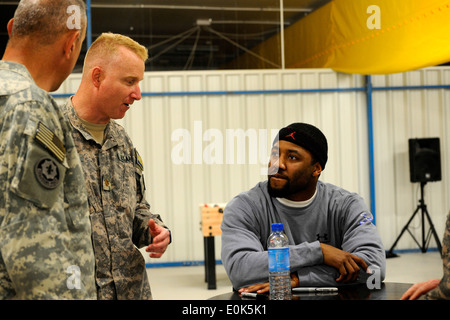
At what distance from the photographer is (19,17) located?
1167 mm

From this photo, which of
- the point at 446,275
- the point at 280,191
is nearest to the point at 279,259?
the point at 280,191

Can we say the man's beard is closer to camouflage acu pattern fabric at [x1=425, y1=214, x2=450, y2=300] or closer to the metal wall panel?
camouflage acu pattern fabric at [x1=425, y1=214, x2=450, y2=300]

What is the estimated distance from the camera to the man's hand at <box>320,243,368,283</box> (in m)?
1.85

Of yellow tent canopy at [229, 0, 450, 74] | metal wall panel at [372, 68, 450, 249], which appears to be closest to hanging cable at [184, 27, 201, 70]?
yellow tent canopy at [229, 0, 450, 74]

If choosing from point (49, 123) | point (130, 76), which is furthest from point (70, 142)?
point (130, 76)

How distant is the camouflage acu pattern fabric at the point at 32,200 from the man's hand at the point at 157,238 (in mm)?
627

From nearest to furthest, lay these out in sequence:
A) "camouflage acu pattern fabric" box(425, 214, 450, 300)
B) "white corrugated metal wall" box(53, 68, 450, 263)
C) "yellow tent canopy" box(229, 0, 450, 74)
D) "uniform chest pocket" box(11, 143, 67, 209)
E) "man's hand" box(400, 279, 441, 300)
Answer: "uniform chest pocket" box(11, 143, 67, 209) → "camouflage acu pattern fabric" box(425, 214, 450, 300) → "man's hand" box(400, 279, 441, 300) → "yellow tent canopy" box(229, 0, 450, 74) → "white corrugated metal wall" box(53, 68, 450, 263)

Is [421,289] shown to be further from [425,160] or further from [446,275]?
[425,160]

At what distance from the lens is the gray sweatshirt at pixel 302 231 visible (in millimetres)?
1874

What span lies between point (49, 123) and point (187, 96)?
5215 millimetres

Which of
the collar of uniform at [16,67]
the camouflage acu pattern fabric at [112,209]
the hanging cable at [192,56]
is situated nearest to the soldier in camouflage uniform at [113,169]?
the camouflage acu pattern fabric at [112,209]

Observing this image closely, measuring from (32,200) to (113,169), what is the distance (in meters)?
0.70

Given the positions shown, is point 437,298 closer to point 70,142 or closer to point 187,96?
point 70,142

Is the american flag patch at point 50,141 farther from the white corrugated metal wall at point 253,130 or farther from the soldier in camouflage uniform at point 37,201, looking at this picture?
the white corrugated metal wall at point 253,130
